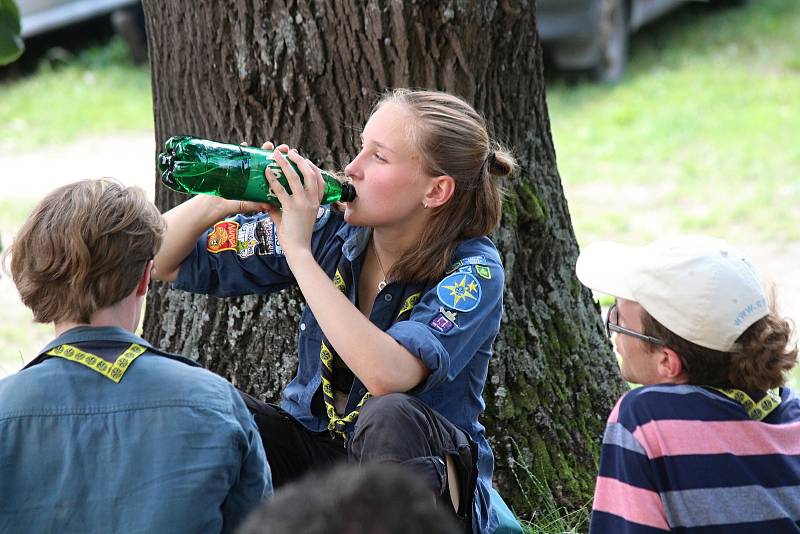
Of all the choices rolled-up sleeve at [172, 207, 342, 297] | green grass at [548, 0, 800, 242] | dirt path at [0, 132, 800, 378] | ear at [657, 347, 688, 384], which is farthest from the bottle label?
green grass at [548, 0, 800, 242]

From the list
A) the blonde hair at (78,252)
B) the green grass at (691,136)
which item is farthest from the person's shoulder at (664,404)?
the green grass at (691,136)

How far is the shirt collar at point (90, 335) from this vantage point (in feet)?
6.82

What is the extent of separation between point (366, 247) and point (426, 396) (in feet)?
1.47

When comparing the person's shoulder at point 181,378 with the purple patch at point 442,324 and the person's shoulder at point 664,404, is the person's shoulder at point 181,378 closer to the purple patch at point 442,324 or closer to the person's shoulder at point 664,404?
the purple patch at point 442,324

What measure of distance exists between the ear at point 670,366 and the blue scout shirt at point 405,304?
50cm

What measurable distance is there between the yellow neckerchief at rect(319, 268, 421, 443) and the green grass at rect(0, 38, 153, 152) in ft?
21.7

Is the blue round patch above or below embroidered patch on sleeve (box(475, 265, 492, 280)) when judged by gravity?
below

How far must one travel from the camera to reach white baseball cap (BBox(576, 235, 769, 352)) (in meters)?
2.08

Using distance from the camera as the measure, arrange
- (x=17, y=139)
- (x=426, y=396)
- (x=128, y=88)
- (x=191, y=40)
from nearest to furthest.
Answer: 1. (x=426, y=396)
2. (x=191, y=40)
3. (x=17, y=139)
4. (x=128, y=88)

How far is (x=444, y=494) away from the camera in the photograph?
2.41 metres

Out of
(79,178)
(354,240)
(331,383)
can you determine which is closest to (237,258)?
(354,240)

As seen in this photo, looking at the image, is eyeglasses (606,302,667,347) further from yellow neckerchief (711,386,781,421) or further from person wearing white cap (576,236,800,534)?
yellow neckerchief (711,386,781,421)

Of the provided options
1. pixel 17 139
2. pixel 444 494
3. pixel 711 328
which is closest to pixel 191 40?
pixel 444 494

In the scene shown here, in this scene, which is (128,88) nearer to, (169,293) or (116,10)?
(116,10)
